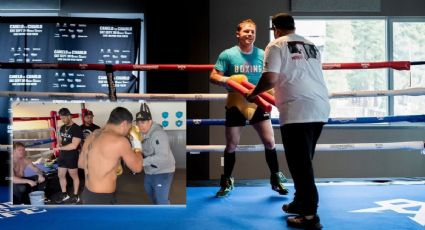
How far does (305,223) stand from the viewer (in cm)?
223

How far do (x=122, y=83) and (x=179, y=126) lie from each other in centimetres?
231

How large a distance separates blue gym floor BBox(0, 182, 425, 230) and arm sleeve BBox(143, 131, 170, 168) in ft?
0.99

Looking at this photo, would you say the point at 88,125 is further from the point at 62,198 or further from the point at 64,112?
the point at 62,198

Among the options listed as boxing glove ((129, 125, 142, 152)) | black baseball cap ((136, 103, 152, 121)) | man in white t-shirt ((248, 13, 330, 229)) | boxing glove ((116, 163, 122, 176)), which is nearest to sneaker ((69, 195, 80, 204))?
boxing glove ((116, 163, 122, 176))

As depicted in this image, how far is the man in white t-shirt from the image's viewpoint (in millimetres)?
2260

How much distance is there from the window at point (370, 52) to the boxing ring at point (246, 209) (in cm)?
143

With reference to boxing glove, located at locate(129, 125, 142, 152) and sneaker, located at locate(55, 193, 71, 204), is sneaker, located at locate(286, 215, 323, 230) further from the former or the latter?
sneaker, located at locate(55, 193, 71, 204)

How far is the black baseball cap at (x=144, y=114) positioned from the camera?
99.7 inches

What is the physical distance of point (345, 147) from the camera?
3.56 metres

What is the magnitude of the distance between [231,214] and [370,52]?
10.8 feet

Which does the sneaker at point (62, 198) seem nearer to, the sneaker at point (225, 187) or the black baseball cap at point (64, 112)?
the black baseball cap at point (64, 112)

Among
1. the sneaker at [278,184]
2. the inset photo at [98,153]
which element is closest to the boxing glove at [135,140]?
the inset photo at [98,153]

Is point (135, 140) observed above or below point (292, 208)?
above

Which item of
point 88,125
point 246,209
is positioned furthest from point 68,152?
point 246,209
